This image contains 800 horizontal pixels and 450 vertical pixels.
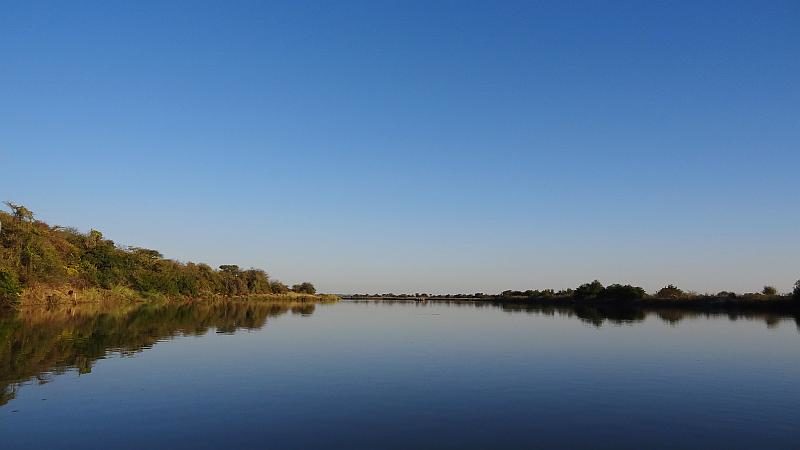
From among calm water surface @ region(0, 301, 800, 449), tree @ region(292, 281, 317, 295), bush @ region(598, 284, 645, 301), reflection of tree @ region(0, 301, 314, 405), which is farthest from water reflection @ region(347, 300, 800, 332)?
tree @ region(292, 281, 317, 295)

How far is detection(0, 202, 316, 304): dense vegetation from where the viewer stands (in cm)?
6481

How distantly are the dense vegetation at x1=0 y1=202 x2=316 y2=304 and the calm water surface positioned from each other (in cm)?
3410

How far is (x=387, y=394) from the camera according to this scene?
19.7 metres

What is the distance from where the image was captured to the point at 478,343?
126 feet

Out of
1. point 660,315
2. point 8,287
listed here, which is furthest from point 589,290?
point 8,287

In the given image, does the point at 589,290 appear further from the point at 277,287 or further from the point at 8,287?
the point at 8,287

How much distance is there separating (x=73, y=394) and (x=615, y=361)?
2625 centimetres

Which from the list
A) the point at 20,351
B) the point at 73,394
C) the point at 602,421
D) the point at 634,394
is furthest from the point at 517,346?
the point at 20,351

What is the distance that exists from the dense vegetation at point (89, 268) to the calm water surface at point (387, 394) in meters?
34.1

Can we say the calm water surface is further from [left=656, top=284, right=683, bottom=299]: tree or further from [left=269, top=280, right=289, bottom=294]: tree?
[left=269, top=280, right=289, bottom=294]: tree

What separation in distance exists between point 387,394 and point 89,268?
84757mm

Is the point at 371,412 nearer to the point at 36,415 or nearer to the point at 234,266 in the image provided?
the point at 36,415

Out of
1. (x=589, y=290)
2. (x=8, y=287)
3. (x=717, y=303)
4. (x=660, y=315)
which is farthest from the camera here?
(x=589, y=290)

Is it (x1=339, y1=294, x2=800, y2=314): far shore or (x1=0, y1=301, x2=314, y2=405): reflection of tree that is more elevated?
(x1=339, y1=294, x2=800, y2=314): far shore
